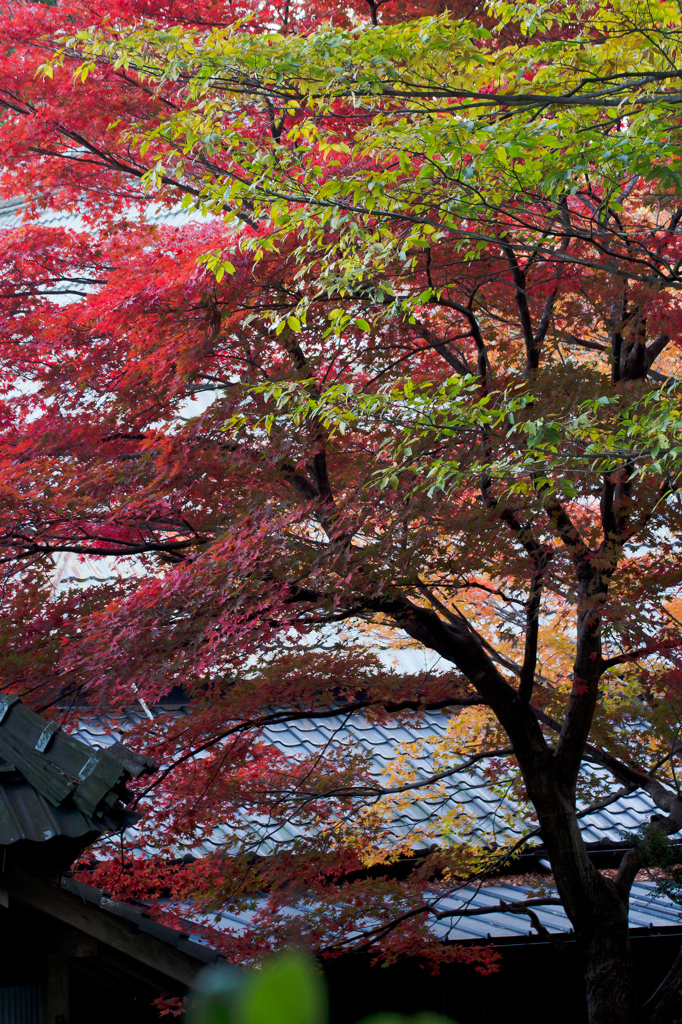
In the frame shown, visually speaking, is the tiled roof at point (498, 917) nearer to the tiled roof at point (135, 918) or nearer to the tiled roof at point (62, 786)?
the tiled roof at point (135, 918)

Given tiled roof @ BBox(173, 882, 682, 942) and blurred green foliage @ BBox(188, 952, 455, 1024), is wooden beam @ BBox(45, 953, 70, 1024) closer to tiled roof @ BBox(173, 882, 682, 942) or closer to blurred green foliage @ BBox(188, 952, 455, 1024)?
tiled roof @ BBox(173, 882, 682, 942)

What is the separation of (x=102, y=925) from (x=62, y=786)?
670 millimetres

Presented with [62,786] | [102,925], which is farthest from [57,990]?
[62,786]

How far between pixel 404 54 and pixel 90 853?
17.7ft

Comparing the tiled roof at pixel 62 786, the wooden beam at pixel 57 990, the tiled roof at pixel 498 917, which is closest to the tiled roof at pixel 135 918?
the tiled roof at pixel 62 786

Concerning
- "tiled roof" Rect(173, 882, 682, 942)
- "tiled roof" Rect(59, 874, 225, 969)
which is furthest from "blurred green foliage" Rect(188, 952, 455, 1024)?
"tiled roof" Rect(173, 882, 682, 942)

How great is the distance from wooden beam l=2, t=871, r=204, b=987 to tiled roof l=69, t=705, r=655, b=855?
3.84m

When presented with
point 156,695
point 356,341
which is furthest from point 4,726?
point 356,341

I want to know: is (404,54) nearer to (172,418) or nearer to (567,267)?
(567,267)

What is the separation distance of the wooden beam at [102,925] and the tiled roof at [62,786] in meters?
0.29

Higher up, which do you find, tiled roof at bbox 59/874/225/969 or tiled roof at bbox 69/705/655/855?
tiled roof at bbox 69/705/655/855

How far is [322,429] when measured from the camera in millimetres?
5648

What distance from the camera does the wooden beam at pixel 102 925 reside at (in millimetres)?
3314

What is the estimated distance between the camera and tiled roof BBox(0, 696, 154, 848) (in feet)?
10.4
